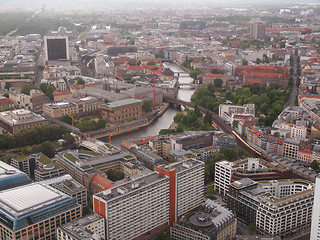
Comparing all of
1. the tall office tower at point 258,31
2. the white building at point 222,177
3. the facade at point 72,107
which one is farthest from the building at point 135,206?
Result: the tall office tower at point 258,31

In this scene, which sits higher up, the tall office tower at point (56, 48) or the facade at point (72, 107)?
the tall office tower at point (56, 48)

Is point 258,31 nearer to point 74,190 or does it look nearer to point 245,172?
point 245,172

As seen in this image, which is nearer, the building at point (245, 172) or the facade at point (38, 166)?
the building at point (245, 172)

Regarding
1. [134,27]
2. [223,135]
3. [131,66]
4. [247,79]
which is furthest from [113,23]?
[223,135]

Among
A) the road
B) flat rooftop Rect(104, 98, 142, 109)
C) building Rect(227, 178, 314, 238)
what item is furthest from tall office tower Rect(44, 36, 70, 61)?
building Rect(227, 178, 314, 238)

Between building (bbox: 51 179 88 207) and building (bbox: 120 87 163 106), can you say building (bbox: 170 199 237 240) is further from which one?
building (bbox: 120 87 163 106)

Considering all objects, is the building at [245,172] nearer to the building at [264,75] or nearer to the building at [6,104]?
the building at [6,104]

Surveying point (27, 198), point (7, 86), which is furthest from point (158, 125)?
point (27, 198)
